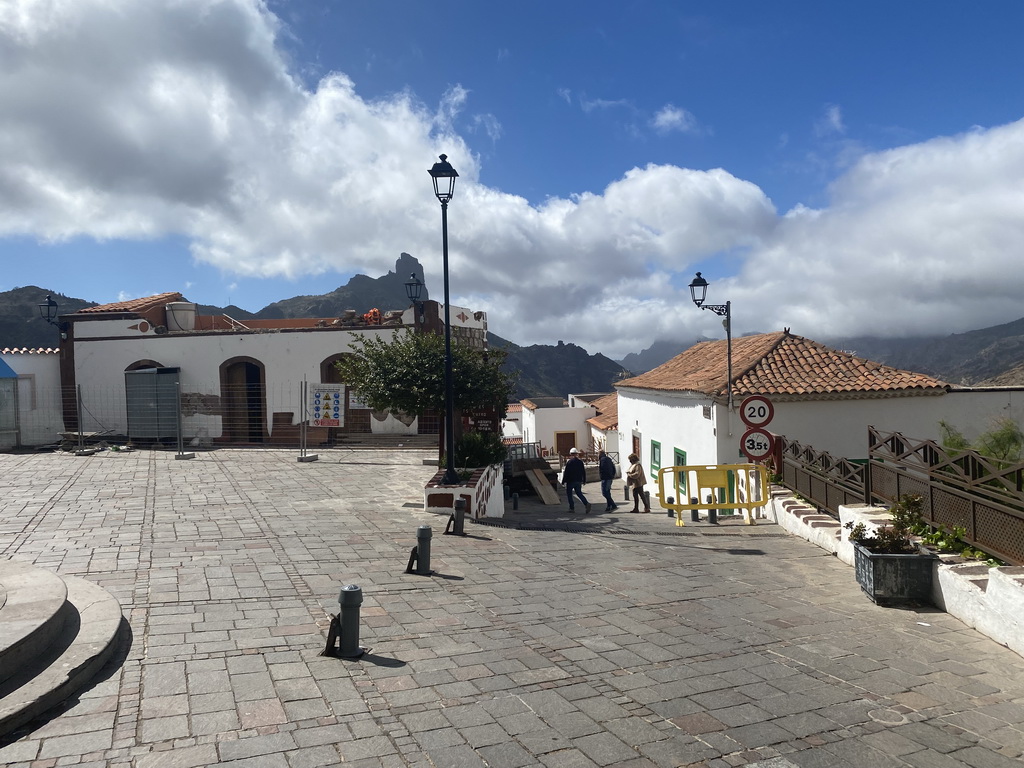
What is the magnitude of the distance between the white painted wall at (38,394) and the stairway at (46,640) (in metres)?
18.0

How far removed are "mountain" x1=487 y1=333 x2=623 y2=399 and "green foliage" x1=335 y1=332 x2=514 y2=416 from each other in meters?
101

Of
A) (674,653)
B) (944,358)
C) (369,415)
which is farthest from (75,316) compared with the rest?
(944,358)

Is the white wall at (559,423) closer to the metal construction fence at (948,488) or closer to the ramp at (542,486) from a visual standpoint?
the ramp at (542,486)

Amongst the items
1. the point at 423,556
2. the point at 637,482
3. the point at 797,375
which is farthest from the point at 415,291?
the point at 423,556

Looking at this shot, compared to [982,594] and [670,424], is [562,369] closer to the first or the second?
[670,424]

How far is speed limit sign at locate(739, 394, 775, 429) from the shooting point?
11516 millimetres

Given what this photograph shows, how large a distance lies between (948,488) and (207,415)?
21.1 m

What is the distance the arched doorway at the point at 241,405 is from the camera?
2316cm

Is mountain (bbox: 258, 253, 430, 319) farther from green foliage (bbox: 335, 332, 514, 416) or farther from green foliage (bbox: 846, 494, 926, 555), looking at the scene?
green foliage (bbox: 846, 494, 926, 555)

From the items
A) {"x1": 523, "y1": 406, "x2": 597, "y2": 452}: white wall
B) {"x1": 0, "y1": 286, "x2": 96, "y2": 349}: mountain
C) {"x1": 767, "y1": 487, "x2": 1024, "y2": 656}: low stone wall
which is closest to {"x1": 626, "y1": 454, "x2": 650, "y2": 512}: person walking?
{"x1": 767, "y1": 487, "x2": 1024, "y2": 656}: low stone wall

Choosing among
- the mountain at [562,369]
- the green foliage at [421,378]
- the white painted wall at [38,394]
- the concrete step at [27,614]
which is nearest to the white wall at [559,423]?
the white painted wall at [38,394]

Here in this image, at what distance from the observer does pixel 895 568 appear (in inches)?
280

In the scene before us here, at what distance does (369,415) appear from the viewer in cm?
2219

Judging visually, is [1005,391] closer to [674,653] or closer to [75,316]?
[674,653]
